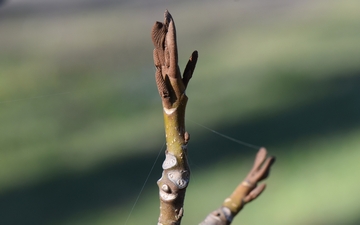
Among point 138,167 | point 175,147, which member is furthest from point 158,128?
point 175,147

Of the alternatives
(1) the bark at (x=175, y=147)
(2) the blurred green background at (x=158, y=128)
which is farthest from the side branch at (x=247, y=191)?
(2) the blurred green background at (x=158, y=128)

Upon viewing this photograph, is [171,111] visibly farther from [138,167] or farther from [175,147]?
[138,167]

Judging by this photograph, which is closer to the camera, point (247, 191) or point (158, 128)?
point (247, 191)

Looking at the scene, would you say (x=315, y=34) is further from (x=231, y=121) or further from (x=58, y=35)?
(x=58, y=35)

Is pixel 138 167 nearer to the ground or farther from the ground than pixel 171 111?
nearer to the ground

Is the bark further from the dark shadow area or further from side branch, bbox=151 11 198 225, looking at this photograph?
the dark shadow area

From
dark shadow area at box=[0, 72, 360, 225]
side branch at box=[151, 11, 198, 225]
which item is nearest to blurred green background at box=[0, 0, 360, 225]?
dark shadow area at box=[0, 72, 360, 225]
